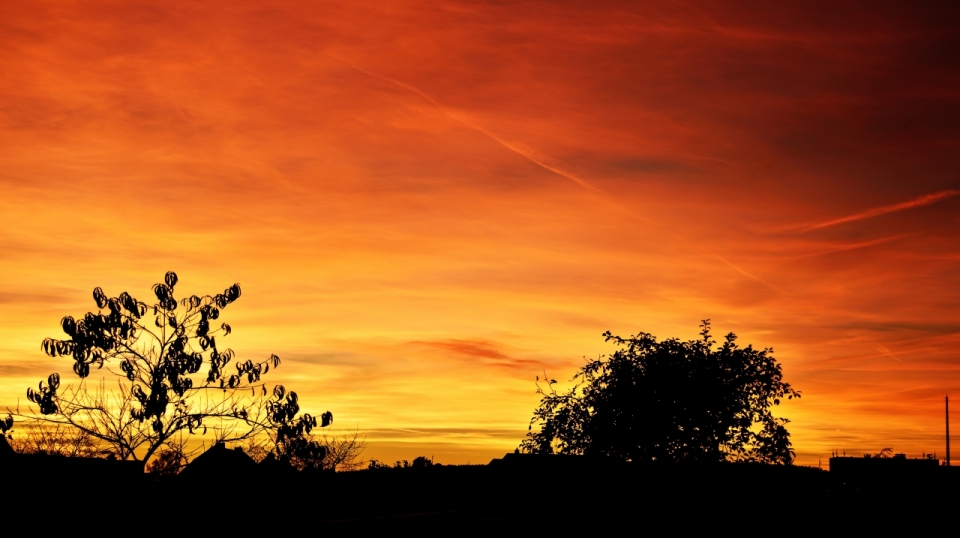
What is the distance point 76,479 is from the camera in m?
35.1

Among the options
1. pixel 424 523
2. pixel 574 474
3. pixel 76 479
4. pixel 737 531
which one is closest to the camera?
pixel 424 523

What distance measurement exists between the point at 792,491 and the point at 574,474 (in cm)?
714

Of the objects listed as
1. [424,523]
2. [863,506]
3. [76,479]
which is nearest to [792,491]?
[863,506]

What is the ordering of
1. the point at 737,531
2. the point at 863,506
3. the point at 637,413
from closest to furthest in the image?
the point at 737,531
the point at 863,506
the point at 637,413

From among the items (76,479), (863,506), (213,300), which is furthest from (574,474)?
(76,479)

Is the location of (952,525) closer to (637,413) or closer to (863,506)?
(863,506)

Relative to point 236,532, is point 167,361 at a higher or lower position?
higher

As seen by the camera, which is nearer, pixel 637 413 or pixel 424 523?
pixel 424 523

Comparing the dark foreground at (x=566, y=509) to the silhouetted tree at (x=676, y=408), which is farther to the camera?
the silhouetted tree at (x=676, y=408)

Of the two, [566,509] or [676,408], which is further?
[676,408]

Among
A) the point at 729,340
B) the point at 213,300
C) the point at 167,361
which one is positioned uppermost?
the point at 729,340

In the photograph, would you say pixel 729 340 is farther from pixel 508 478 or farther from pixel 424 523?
pixel 424 523

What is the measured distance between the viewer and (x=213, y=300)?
2955 cm

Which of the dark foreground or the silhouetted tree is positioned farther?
the silhouetted tree
